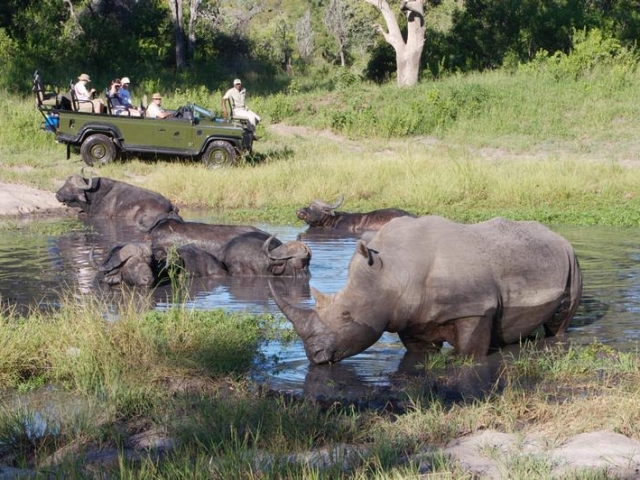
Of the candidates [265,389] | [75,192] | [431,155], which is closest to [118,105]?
[75,192]

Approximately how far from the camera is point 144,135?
2198 cm

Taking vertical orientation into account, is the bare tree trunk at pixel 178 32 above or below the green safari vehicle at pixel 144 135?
above

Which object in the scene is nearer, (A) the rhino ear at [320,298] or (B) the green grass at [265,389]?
(B) the green grass at [265,389]

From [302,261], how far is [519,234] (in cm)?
399

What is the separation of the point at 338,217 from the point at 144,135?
7.66 meters

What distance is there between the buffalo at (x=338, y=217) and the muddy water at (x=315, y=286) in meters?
0.24

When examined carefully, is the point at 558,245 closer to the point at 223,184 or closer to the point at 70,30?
the point at 223,184

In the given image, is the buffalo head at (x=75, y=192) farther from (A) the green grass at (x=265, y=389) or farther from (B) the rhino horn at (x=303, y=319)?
(B) the rhino horn at (x=303, y=319)

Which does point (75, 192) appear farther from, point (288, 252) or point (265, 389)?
point (265, 389)

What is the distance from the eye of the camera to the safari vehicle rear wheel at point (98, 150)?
21.9 metres

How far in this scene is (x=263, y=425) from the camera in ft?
18.8

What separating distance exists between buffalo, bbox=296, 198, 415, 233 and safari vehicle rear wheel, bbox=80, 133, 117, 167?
7400mm

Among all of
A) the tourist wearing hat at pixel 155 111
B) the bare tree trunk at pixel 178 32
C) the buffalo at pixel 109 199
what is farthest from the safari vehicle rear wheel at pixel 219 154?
the bare tree trunk at pixel 178 32

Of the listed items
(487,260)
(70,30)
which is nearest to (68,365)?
(487,260)
